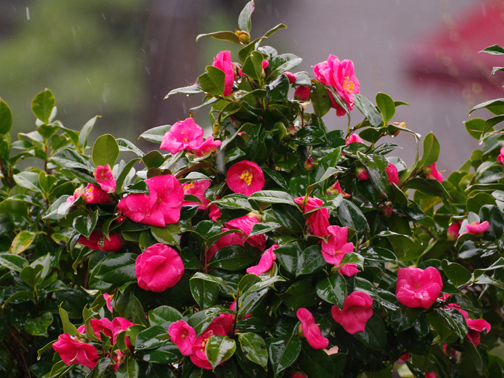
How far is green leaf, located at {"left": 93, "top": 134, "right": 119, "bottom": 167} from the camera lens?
21.3 inches

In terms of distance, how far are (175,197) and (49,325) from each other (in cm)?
39

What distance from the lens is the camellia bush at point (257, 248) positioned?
491mm

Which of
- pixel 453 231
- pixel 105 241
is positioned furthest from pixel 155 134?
pixel 453 231

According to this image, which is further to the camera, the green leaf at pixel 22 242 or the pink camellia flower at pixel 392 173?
the green leaf at pixel 22 242

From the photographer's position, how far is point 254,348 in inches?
18.0

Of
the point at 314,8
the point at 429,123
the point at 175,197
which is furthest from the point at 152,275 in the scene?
Result: the point at 314,8

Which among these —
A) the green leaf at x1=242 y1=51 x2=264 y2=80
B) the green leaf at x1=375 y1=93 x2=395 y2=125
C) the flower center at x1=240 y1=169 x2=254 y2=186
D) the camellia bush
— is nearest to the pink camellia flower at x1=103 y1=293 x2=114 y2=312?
the camellia bush

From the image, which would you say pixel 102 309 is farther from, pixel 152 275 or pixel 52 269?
pixel 52 269

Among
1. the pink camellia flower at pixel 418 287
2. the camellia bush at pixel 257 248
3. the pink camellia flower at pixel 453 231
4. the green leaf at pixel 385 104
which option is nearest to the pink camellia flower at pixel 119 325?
the camellia bush at pixel 257 248

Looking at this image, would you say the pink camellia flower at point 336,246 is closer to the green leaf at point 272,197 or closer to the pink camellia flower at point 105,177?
the green leaf at point 272,197

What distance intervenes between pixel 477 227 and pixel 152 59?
3173 mm

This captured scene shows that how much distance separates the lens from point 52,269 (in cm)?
83

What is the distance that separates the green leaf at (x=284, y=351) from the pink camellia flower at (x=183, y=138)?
25 centimetres

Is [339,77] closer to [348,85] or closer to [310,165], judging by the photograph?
[348,85]
